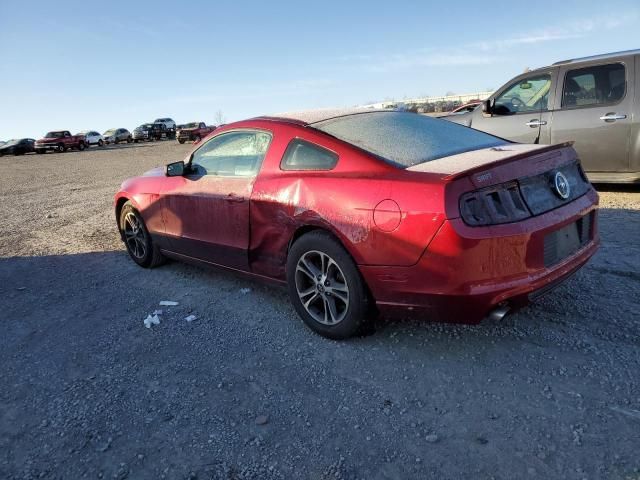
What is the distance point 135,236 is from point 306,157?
8.77ft

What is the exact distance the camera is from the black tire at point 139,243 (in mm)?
5000

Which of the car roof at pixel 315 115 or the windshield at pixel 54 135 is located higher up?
the windshield at pixel 54 135

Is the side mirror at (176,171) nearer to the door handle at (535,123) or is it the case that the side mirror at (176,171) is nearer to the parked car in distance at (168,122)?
the door handle at (535,123)

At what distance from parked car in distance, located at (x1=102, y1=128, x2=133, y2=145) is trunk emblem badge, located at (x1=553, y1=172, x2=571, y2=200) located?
48.3m

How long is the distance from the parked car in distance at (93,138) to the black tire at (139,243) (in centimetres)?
3951

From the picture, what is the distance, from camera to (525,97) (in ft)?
23.0

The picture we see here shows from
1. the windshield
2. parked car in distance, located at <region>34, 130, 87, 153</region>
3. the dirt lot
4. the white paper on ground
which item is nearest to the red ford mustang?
the dirt lot

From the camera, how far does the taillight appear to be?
8.38 ft

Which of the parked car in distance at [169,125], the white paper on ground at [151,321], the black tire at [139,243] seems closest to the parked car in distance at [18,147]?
the parked car in distance at [169,125]

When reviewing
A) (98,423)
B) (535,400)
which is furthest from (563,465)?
(98,423)

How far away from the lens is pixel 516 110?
23.2ft

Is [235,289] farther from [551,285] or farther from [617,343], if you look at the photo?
[617,343]

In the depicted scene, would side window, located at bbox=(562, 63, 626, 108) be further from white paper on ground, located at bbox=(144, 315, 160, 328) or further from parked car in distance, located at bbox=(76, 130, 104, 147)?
parked car in distance, located at bbox=(76, 130, 104, 147)

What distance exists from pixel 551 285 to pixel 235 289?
2.60 metres
